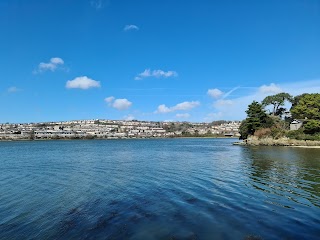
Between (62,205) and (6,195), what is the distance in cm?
473

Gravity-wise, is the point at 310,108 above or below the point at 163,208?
above

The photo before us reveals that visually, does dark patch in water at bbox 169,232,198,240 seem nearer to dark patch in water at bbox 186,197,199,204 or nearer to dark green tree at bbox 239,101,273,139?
dark patch in water at bbox 186,197,199,204

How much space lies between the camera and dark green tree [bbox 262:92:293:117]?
94144mm

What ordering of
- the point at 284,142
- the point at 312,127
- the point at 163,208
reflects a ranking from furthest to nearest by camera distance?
the point at 284,142 < the point at 312,127 < the point at 163,208

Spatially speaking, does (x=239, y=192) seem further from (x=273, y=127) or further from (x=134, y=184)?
(x=273, y=127)

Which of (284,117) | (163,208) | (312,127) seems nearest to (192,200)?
(163,208)

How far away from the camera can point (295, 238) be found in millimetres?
9117

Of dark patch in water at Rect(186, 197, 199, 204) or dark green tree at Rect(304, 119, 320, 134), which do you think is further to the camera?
dark green tree at Rect(304, 119, 320, 134)

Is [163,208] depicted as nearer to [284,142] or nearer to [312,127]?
[284,142]

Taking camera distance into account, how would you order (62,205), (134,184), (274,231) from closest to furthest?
(274,231) < (62,205) < (134,184)

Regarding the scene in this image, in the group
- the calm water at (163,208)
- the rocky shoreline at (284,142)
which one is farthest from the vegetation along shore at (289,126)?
the calm water at (163,208)

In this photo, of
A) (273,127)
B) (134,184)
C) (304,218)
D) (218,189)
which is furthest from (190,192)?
(273,127)

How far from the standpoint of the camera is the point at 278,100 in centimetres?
9431

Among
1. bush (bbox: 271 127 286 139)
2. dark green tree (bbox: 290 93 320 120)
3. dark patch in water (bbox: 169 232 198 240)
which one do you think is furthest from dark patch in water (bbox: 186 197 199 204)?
dark green tree (bbox: 290 93 320 120)
